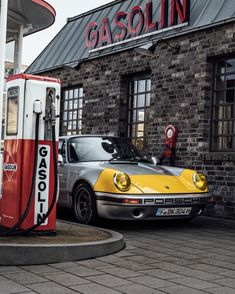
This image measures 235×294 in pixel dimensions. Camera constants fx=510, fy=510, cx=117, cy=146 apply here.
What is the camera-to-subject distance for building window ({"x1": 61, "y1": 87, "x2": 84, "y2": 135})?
49.1 feet

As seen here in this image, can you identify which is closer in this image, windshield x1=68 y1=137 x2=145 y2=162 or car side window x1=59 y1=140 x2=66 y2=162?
windshield x1=68 y1=137 x2=145 y2=162

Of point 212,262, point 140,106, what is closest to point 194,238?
point 212,262

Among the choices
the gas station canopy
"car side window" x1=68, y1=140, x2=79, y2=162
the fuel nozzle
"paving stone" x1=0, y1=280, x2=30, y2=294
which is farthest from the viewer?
"car side window" x1=68, y1=140, x2=79, y2=162

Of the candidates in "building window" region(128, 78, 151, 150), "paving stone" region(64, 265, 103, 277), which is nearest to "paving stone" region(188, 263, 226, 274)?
"paving stone" region(64, 265, 103, 277)

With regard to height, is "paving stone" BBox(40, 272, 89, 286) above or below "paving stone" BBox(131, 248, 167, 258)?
above

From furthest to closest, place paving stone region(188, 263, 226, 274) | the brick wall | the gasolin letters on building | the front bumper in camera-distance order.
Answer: the gasolin letters on building → the brick wall → the front bumper → paving stone region(188, 263, 226, 274)

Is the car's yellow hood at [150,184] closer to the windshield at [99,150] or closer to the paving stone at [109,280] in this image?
the windshield at [99,150]

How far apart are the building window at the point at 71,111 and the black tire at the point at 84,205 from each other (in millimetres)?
6667

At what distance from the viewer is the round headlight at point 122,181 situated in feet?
24.3

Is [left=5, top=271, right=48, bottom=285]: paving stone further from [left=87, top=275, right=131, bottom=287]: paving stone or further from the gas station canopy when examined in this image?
the gas station canopy

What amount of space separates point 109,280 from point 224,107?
22.0ft

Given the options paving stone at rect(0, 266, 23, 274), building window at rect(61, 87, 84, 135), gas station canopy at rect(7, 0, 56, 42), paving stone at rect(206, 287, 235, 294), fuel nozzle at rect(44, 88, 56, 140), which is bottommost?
paving stone at rect(0, 266, 23, 274)

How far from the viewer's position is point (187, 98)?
11.0 meters

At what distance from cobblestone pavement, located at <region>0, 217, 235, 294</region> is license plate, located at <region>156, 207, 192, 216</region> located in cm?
59
